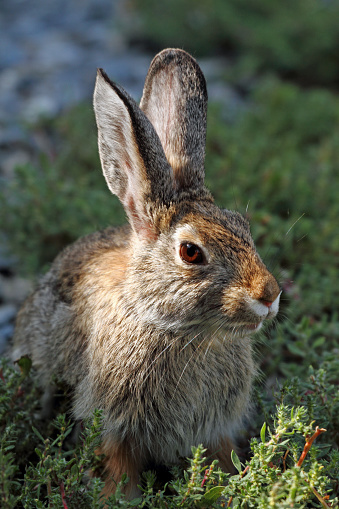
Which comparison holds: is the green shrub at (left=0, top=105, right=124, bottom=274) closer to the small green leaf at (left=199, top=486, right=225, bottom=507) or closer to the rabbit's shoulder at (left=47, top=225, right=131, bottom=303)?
the rabbit's shoulder at (left=47, top=225, right=131, bottom=303)

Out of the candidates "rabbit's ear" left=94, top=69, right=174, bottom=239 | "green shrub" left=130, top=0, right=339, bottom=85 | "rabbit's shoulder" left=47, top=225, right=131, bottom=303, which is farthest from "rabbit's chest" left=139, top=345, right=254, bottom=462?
"green shrub" left=130, top=0, right=339, bottom=85

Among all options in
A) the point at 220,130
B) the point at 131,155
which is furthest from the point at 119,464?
the point at 220,130

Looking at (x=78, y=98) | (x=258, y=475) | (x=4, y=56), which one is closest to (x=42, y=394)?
(x=258, y=475)

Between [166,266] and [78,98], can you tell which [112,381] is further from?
[78,98]

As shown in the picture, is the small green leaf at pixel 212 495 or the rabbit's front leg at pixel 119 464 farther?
the rabbit's front leg at pixel 119 464

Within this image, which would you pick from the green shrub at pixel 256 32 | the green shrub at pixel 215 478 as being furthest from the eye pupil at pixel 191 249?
the green shrub at pixel 256 32

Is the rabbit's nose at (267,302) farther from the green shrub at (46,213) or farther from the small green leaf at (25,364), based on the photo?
the green shrub at (46,213)
